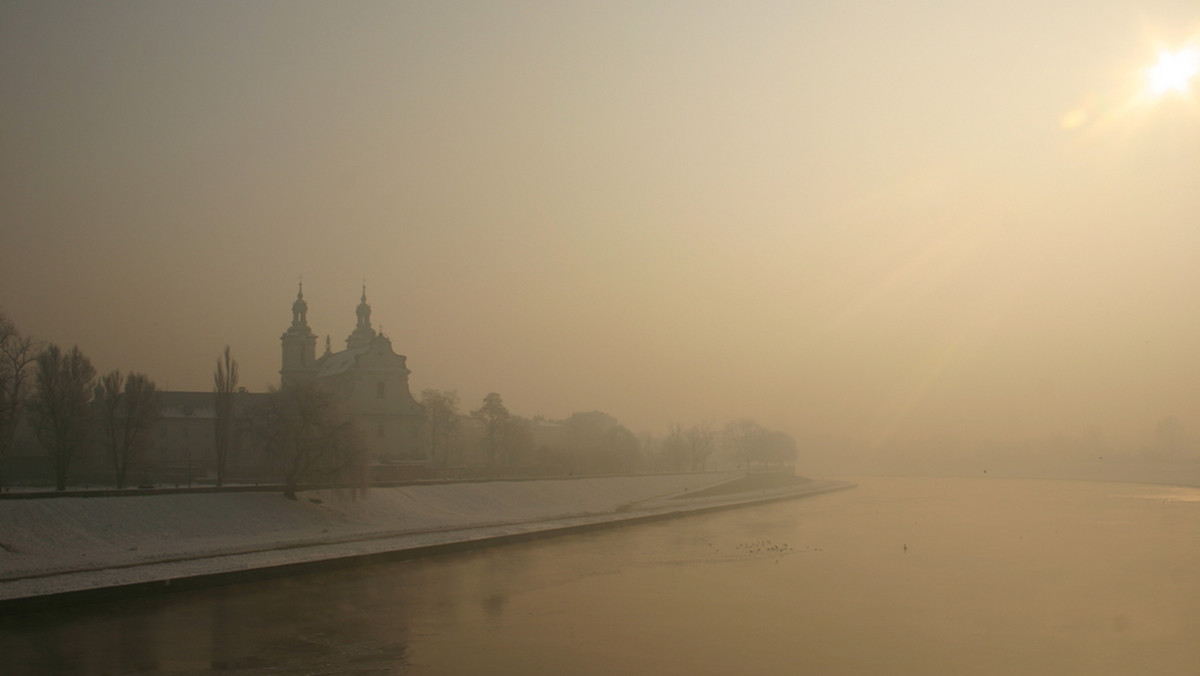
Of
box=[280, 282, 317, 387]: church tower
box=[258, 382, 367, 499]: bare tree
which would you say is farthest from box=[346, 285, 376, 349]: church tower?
box=[258, 382, 367, 499]: bare tree

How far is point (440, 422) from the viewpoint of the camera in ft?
287

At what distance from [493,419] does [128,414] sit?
113 feet

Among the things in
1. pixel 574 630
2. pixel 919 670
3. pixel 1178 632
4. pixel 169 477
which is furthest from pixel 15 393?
pixel 1178 632

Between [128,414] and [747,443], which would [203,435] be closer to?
[128,414]

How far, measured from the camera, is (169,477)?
2180 inches

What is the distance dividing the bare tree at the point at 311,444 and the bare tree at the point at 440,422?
4060 cm

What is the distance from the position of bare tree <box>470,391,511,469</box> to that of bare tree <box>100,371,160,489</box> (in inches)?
1155

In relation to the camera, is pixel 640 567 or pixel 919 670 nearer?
pixel 919 670

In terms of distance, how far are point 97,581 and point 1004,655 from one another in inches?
807

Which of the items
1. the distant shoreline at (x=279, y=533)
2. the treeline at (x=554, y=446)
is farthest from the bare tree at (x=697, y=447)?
the distant shoreline at (x=279, y=533)

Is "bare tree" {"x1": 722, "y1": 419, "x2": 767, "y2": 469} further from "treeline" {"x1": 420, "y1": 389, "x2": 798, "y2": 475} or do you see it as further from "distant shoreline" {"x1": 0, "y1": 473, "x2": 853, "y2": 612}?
"distant shoreline" {"x1": 0, "y1": 473, "x2": 853, "y2": 612}

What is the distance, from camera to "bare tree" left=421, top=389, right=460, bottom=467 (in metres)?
85.7

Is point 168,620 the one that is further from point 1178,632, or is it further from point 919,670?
point 1178,632

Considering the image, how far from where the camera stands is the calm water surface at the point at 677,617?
16344 mm
